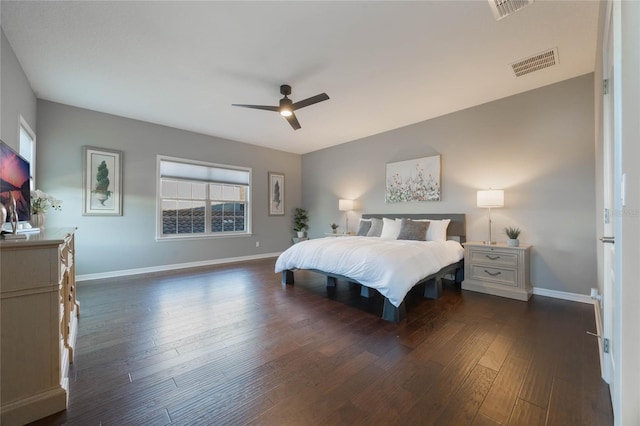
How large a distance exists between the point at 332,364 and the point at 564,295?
3.41m

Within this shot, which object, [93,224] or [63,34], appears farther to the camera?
[93,224]

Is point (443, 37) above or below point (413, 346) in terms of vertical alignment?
above

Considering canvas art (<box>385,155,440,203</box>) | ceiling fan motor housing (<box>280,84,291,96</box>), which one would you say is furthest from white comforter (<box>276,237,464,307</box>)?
ceiling fan motor housing (<box>280,84,291,96</box>)

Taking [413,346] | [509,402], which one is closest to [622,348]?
[509,402]

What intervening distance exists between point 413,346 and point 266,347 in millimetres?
1220

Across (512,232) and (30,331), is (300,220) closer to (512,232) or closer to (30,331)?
(512,232)

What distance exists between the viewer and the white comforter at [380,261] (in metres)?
2.63

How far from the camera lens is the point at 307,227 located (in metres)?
7.18

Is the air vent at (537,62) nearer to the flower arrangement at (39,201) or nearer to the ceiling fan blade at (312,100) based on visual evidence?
the ceiling fan blade at (312,100)

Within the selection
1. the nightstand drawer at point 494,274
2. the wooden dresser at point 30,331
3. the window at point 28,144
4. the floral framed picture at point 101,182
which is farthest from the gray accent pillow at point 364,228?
the window at point 28,144

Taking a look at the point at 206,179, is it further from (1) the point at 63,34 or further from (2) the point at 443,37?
(2) the point at 443,37

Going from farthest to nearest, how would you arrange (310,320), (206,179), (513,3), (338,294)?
(206,179)
(338,294)
(310,320)
(513,3)

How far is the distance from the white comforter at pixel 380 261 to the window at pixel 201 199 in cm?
269

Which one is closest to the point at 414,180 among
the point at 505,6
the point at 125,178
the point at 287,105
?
the point at 287,105
